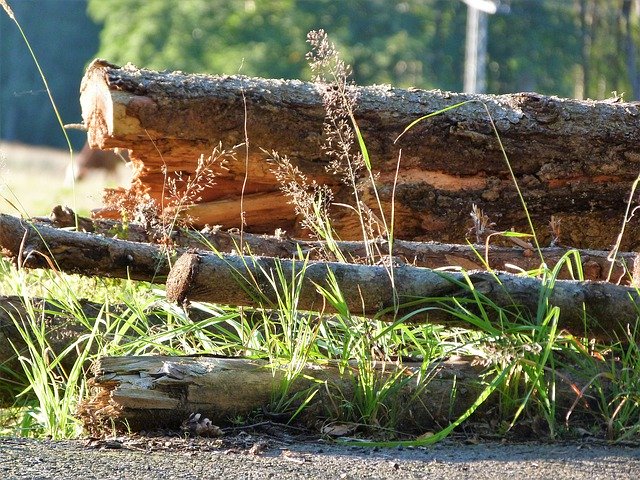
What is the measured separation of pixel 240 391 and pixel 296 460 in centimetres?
40

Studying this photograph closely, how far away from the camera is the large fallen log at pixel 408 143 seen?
4.14 metres

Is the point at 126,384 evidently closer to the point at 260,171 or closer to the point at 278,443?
the point at 278,443

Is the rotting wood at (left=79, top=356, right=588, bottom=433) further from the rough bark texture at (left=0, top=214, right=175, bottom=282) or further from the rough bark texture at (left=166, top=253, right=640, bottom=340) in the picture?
the rough bark texture at (left=0, top=214, right=175, bottom=282)

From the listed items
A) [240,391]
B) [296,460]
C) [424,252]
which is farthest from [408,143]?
[296,460]

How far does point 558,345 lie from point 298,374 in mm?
866

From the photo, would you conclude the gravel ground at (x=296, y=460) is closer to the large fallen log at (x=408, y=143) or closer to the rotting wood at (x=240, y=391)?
the rotting wood at (x=240, y=391)

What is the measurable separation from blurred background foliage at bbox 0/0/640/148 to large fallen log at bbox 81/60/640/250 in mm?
23012

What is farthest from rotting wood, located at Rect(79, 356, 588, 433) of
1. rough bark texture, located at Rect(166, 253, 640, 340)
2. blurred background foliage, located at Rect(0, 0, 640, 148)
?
blurred background foliage, located at Rect(0, 0, 640, 148)

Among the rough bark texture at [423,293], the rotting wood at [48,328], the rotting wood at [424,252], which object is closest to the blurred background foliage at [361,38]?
the rotting wood at [424,252]

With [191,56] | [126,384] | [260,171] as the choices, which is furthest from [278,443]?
[191,56]

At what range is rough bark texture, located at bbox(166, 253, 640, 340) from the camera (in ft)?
9.68

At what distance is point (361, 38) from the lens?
3250 centimetres

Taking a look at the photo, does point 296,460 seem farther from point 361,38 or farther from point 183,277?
point 361,38

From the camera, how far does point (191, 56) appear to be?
93.9 ft
